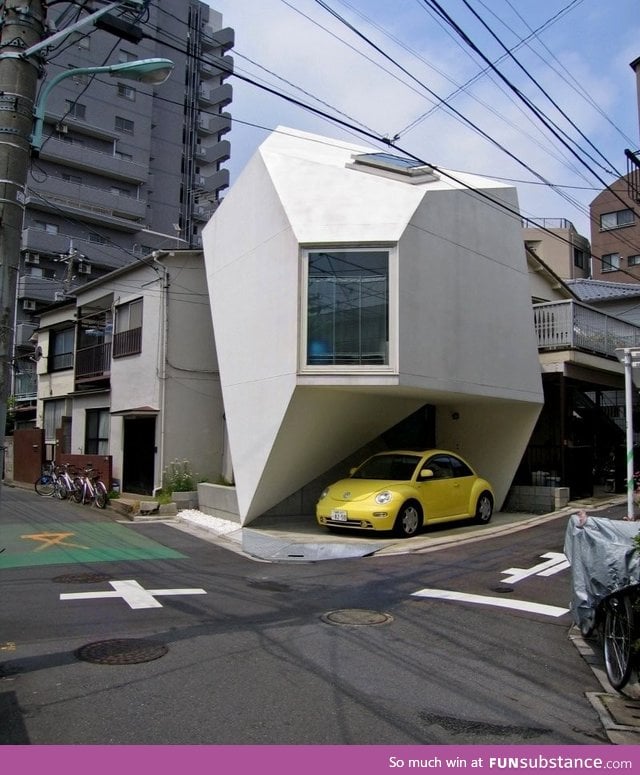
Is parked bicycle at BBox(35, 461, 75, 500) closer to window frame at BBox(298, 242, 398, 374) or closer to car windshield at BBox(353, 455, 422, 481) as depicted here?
car windshield at BBox(353, 455, 422, 481)

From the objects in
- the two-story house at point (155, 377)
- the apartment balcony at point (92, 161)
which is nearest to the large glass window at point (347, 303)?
the two-story house at point (155, 377)

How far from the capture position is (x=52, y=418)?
80.2ft

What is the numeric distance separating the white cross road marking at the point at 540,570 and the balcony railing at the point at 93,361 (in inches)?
577

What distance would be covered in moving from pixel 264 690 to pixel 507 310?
37.4 feet

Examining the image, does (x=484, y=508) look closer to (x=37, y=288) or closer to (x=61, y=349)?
(x=61, y=349)

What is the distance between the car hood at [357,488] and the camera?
11.1 meters

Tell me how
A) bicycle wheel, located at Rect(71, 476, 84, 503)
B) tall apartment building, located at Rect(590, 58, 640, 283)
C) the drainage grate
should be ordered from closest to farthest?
the drainage grate < bicycle wheel, located at Rect(71, 476, 84, 503) < tall apartment building, located at Rect(590, 58, 640, 283)

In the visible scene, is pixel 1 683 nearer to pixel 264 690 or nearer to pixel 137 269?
pixel 264 690

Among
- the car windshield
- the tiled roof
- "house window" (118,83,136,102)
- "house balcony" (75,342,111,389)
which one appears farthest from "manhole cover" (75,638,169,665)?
"house window" (118,83,136,102)

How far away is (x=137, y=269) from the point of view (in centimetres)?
1820

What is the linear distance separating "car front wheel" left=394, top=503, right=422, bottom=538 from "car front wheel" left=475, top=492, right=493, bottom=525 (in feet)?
6.13

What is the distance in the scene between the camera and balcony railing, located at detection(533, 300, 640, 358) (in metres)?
15.3

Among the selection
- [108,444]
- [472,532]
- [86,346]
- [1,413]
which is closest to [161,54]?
[86,346]

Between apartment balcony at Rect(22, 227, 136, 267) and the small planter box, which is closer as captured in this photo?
the small planter box
